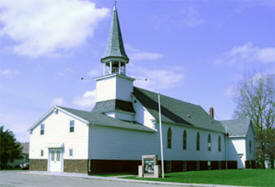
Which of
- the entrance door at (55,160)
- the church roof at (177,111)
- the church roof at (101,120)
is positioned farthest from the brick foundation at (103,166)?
the church roof at (177,111)

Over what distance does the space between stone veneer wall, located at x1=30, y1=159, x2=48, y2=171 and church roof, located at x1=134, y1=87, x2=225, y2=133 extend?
13.0 metres

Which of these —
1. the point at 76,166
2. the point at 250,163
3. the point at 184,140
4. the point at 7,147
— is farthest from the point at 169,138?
the point at 7,147

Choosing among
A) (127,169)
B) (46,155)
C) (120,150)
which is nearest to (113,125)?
(120,150)

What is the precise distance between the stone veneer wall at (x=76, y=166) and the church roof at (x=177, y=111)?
10.9m

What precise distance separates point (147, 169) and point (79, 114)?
937cm

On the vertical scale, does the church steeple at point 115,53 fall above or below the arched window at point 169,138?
above

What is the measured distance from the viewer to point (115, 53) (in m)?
39.3

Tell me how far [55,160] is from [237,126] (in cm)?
3389

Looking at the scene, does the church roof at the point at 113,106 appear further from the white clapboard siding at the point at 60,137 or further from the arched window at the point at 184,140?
the arched window at the point at 184,140

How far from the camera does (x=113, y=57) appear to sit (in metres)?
39.2

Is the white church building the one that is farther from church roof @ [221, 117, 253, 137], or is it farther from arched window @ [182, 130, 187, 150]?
church roof @ [221, 117, 253, 137]

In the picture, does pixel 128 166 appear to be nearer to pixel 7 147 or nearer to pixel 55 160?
pixel 55 160

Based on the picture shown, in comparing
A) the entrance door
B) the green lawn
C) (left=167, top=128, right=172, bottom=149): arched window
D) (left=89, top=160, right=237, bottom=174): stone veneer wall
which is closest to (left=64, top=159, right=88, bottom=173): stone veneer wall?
(left=89, top=160, right=237, bottom=174): stone veneer wall

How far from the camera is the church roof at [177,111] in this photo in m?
40.9
